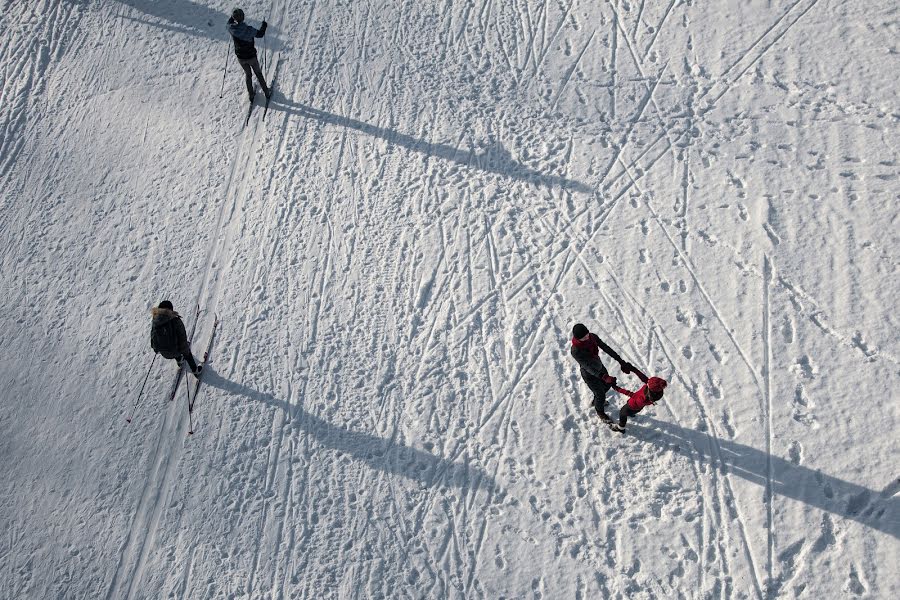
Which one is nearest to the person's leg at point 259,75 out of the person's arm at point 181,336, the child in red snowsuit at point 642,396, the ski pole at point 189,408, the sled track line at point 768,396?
the person's arm at point 181,336

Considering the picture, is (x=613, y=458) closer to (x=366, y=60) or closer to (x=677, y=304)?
(x=677, y=304)

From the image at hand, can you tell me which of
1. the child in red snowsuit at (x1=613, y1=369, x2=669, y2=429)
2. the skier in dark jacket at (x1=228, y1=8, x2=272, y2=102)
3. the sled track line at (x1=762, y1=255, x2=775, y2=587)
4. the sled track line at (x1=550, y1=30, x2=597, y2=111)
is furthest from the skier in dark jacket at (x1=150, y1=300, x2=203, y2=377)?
the sled track line at (x1=762, y1=255, x2=775, y2=587)

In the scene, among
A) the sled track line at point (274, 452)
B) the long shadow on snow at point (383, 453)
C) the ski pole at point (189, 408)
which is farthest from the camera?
the ski pole at point (189, 408)

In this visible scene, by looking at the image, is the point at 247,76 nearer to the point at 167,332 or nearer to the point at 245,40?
the point at 245,40

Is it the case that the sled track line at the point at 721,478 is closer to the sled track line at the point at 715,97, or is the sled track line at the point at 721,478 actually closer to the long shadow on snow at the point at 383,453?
the long shadow on snow at the point at 383,453

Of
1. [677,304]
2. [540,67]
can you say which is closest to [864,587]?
[677,304]

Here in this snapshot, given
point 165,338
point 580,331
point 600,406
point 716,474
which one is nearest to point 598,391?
point 600,406
